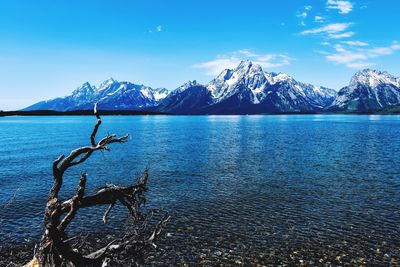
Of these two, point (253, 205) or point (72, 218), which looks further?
point (253, 205)

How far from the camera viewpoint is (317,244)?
32.0 meters

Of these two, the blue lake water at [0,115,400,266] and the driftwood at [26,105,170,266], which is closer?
the driftwood at [26,105,170,266]

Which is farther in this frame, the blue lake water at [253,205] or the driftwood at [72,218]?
the blue lake water at [253,205]

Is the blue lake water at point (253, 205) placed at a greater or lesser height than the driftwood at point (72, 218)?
lesser

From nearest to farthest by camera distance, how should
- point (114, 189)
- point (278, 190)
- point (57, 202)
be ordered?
point (57, 202) → point (114, 189) → point (278, 190)

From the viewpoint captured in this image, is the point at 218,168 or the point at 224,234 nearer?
the point at 224,234

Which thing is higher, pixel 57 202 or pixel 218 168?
pixel 57 202

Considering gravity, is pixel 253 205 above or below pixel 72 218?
below

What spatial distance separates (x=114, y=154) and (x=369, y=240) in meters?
73.3

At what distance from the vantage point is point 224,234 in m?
34.6

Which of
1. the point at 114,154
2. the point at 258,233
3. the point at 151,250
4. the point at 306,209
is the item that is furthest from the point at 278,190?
the point at 114,154

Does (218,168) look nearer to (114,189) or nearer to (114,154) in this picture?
(114,154)

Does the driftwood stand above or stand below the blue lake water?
above

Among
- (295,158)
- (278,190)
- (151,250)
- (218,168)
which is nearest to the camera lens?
(151,250)
